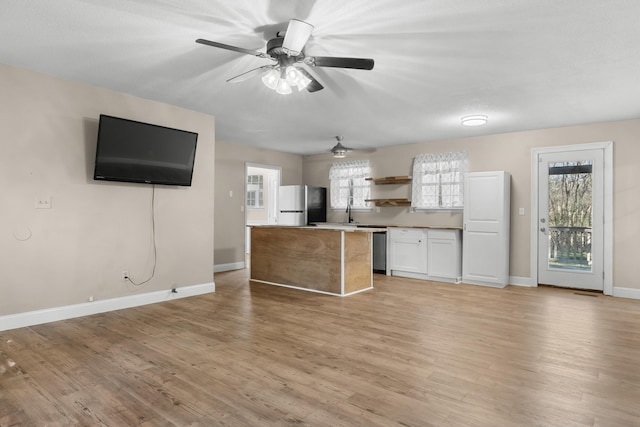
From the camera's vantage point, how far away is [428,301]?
15.0 feet

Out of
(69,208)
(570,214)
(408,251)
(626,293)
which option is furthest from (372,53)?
(626,293)

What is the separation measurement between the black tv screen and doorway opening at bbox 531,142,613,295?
16.5 ft

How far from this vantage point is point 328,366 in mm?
2619

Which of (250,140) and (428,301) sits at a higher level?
(250,140)

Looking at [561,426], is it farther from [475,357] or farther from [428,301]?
[428,301]

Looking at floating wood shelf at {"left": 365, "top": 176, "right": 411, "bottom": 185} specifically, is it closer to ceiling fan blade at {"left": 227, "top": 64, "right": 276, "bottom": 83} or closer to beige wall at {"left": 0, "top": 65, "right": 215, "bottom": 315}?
beige wall at {"left": 0, "top": 65, "right": 215, "bottom": 315}

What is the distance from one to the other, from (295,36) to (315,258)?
3.24 metres

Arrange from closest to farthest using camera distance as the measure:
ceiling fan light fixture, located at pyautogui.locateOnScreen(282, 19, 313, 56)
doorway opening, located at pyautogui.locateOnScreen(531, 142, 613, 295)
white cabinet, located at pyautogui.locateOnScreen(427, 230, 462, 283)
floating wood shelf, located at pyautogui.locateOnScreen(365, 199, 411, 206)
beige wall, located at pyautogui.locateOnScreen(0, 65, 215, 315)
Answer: ceiling fan light fixture, located at pyautogui.locateOnScreen(282, 19, 313, 56) → beige wall, located at pyautogui.locateOnScreen(0, 65, 215, 315) → doorway opening, located at pyautogui.locateOnScreen(531, 142, 613, 295) → white cabinet, located at pyautogui.locateOnScreen(427, 230, 462, 283) → floating wood shelf, located at pyautogui.locateOnScreen(365, 199, 411, 206)

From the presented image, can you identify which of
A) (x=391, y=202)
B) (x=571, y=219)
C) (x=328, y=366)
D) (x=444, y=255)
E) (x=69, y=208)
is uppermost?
(x=391, y=202)

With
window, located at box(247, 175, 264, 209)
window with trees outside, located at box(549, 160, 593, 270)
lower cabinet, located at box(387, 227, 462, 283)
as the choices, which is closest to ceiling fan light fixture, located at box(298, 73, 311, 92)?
lower cabinet, located at box(387, 227, 462, 283)

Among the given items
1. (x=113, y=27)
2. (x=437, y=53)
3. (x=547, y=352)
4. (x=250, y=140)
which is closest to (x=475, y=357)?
(x=547, y=352)

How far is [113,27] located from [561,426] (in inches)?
145

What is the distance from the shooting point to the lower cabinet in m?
5.92

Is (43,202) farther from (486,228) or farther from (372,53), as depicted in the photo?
(486,228)
